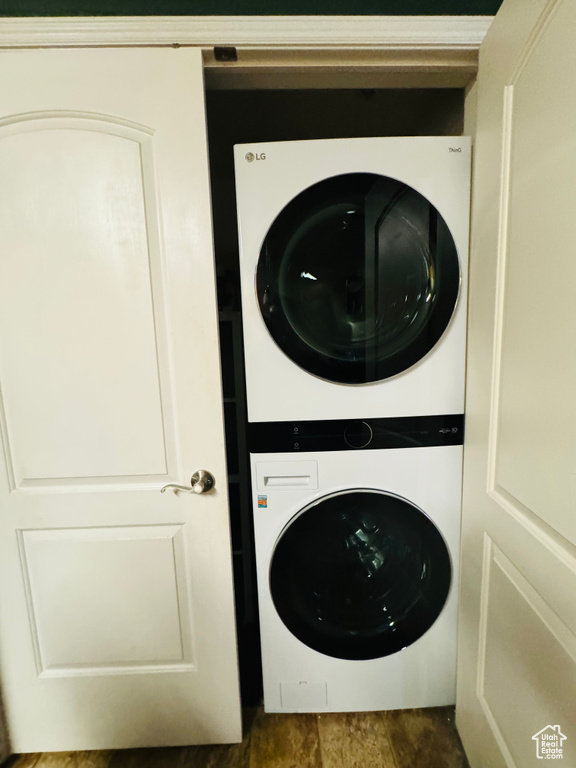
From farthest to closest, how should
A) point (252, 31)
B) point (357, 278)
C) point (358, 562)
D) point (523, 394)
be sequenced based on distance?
point (358, 562) → point (357, 278) → point (252, 31) → point (523, 394)

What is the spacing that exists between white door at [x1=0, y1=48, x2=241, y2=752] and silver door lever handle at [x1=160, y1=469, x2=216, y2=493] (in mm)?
24

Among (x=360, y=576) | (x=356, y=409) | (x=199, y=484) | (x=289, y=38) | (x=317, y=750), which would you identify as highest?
(x=289, y=38)

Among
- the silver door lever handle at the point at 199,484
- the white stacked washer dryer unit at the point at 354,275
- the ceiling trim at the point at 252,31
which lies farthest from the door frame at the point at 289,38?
the silver door lever handle at the point at 199,484

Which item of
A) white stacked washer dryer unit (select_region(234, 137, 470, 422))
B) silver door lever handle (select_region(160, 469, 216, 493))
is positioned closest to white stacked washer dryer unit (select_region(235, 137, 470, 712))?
white stacked washer dryer unit (select_region(234, 137, 470, 422))

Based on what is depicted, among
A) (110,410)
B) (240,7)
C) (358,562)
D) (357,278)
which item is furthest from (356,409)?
(240,7)

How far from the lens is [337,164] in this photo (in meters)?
1.00

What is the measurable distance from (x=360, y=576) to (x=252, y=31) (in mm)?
1560

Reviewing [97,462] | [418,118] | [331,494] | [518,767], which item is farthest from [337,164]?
[518,767]

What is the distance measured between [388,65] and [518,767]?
1816mm

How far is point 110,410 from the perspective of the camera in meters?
1.06

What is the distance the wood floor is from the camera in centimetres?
116

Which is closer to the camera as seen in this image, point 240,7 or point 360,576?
point 240,7

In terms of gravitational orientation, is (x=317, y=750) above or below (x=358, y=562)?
below

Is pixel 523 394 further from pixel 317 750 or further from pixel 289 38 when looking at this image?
pixel 317 750
